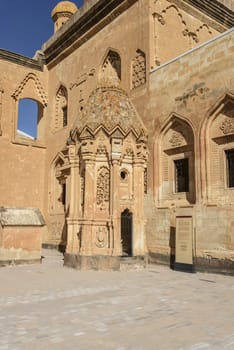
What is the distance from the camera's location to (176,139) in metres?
11.1

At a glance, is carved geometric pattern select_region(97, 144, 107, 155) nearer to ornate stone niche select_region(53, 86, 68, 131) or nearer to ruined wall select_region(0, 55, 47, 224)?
ruined wall select_region(0, 55, 47, 224)

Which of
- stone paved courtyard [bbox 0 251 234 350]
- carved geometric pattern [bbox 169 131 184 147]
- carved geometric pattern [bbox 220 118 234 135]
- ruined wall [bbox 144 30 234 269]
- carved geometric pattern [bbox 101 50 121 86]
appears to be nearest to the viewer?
stone paved courtyard [bbox 0 251 234 350]

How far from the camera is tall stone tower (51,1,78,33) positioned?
2041 cm

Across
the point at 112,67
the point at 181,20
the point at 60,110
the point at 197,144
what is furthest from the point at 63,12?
the point at 197,144

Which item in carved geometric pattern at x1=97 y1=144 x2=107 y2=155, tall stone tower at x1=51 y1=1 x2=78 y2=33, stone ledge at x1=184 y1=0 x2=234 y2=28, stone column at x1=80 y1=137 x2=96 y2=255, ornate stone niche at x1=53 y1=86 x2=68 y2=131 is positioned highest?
tall stone tower at x1=51 y1=1 x2=78 y2=33

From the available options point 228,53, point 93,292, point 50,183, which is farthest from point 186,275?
point 50,183

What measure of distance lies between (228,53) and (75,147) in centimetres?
521

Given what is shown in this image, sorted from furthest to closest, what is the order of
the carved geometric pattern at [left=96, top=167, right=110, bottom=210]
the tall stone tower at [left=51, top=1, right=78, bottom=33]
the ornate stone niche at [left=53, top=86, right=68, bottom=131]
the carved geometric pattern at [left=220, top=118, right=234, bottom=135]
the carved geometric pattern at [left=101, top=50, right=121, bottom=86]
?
1. the tall stone tower at [left=51, top=1, right=78, bottom=33]
2. the ornate stone niche at [left=53, top=86, right=68, bottom=131]
3. the carved geometric pattern at [left=101, top=50, right=121, bottom=86]
4. the carved geometric pattern at [left=96, top=167, right=110, bottom=210]
5. the carved geometric pattern at [left=220, top=118, right=234, bottom=135]

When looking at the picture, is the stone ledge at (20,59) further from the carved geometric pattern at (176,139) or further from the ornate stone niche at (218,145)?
the ornate stone niche at (218,145)

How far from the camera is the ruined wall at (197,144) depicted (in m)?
9.40

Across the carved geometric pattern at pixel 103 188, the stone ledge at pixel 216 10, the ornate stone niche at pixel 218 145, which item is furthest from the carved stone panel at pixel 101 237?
the stone ledge at pixel 216 10

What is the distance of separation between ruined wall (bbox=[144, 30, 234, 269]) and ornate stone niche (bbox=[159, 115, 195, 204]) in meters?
0.03

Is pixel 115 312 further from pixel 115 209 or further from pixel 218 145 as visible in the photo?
pixel 218 145

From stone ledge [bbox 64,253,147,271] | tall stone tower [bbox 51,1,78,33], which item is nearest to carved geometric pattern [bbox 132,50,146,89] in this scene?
stone ledge [bbox 64,253,147,271]
